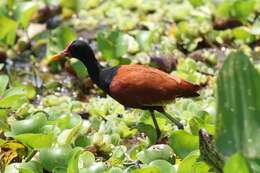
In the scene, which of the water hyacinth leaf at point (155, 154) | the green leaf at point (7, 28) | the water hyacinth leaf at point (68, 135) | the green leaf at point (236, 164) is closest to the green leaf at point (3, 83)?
the water hyacinth leaf at point (68, 135)

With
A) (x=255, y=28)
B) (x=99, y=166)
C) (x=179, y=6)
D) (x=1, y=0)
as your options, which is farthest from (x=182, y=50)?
(x=99, y=166)

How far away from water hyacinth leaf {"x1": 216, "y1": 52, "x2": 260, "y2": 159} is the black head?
174cm

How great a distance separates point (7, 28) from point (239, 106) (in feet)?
9.62

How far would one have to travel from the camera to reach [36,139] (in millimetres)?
3676

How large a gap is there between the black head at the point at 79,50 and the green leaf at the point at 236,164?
190 cm

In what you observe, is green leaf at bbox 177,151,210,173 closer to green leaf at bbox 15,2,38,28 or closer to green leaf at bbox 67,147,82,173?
green leaf at bbox 67,147,82,173

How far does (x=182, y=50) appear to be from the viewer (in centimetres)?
581

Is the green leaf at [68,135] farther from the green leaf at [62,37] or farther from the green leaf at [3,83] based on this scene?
the green leaf at [62,37]

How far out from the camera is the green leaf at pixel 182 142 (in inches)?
144

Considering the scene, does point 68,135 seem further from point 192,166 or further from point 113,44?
point 113,44

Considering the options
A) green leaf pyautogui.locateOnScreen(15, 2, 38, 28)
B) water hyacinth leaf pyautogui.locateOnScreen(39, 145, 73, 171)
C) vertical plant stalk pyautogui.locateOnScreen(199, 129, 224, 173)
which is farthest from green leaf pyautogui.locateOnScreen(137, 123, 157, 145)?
green leaf pyautogui.locateOnScreen(15, 2, 38, 28)

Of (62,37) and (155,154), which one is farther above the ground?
(155,154)

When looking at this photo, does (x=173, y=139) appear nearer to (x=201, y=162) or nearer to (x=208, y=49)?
(x=201, y=162)

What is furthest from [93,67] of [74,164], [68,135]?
[74,164]
